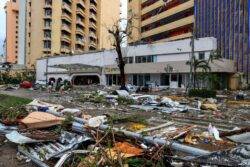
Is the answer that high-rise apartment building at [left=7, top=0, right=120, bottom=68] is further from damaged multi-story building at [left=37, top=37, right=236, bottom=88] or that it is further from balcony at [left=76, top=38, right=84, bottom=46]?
damaged multi-story building at [left=37, top=37, right=236, bottom=88]

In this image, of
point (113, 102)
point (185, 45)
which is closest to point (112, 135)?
point (113, 102)

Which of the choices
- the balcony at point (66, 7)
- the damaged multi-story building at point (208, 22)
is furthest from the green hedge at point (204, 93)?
the balcony at point (66, 7)

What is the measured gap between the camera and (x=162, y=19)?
226ft

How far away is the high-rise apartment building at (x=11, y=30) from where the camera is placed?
130 m

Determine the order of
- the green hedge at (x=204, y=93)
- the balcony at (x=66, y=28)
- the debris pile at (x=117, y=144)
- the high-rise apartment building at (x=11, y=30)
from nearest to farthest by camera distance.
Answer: the debris pile at (x=117, y=144), the green hedge at (x=204, y=93), the balcony at (x=66, y=28), the high-rise apartment building at (x=11, y=30)

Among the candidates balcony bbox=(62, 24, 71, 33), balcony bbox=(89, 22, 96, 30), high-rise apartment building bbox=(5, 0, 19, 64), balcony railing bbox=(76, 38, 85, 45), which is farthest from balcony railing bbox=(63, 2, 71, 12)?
high-rise apartment building bbox=(5, 0, 19, 64)

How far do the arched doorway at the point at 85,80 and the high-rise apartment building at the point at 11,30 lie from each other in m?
69.3

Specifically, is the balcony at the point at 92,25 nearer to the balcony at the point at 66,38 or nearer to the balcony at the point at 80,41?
the balcony at the point at 80,41

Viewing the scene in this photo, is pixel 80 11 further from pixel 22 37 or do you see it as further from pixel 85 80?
pixel 85 80

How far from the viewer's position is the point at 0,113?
14250 millimetres

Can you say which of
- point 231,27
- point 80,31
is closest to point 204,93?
point 231,27

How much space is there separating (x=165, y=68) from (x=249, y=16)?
1491cm

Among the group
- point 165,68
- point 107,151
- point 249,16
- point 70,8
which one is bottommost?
point 107,151

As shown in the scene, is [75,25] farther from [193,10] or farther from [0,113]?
[0,113]
